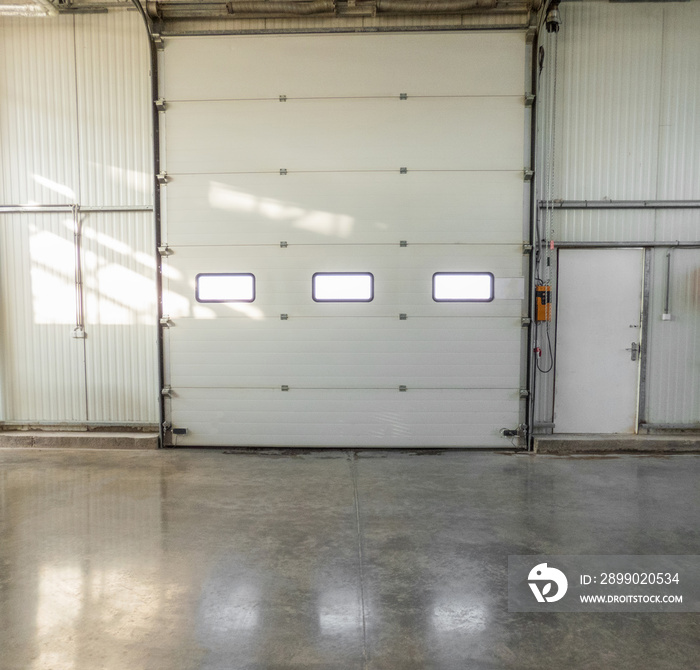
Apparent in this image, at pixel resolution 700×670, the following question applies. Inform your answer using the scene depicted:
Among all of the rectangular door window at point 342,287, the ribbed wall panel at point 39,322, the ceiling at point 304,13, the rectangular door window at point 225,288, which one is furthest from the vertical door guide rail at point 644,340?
the ribbed wall panel at point 39,322

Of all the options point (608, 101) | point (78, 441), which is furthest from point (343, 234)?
point (78, 441)

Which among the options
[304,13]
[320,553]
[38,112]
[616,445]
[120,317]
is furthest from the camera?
[120,317]

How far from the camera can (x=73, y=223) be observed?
6.74 m

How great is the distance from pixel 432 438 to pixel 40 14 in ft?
23.4

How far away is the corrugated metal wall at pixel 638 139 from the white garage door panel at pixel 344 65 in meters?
0.72

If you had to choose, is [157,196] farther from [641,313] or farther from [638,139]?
[641,313]

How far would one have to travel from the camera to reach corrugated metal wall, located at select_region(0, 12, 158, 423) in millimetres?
6598

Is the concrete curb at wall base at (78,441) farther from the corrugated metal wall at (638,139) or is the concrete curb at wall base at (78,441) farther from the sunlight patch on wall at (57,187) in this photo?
the corrugated metal wall at (638,139)

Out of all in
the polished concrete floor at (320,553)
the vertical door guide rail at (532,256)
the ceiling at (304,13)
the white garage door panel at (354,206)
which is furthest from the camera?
the white garage door panel at (354,206)

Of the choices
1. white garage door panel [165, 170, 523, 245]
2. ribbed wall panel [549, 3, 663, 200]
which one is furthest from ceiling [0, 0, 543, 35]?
white garage door panel [165, 170, 523, 245]

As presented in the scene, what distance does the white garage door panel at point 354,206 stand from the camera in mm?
6512

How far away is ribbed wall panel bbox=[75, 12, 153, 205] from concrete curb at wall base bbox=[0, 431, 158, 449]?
2969mm

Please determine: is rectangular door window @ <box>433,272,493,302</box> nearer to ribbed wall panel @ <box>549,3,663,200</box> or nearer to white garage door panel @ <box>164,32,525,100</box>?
ribbed wall panel @ <box>549,3,663,200</box>

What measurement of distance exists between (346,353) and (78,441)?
3.58m
